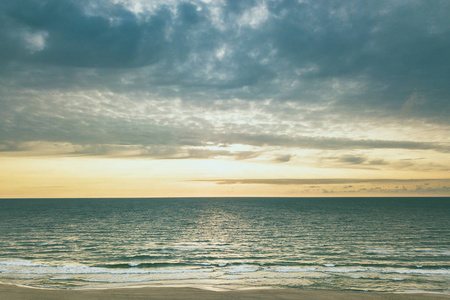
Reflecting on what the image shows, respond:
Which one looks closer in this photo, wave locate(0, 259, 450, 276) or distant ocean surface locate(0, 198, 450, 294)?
distant ocean surface locate(0, 198, 450, 294)

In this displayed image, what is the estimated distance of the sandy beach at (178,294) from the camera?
65.2ft

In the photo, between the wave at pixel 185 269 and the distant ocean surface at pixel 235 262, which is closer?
the distant ocean surface at pixel 235 262

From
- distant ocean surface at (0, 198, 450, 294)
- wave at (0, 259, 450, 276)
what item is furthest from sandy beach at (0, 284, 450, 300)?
wave at (0, 259, 450, 276)

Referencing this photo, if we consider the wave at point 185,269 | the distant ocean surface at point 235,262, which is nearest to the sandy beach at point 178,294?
the distant ocean surface at point 235,262

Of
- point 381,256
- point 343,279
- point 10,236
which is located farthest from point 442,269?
point 10,236

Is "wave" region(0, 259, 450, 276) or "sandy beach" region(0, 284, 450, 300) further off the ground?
"sandy beach" region(0, 284, 450, 300)

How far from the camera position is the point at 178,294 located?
Result: 20.6m

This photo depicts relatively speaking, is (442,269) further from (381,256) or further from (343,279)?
(343,279)

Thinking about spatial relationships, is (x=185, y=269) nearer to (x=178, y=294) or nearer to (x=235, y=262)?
(x=235, y=262)

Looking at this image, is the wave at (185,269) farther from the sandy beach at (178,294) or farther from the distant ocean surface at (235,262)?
the sandy beach at (178,294)

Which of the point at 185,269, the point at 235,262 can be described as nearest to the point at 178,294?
the point at 185,269

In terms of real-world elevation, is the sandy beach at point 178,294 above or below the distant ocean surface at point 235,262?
above

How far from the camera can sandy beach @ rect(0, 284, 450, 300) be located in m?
19.9

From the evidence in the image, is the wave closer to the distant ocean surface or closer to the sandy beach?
the distant ocean surface
